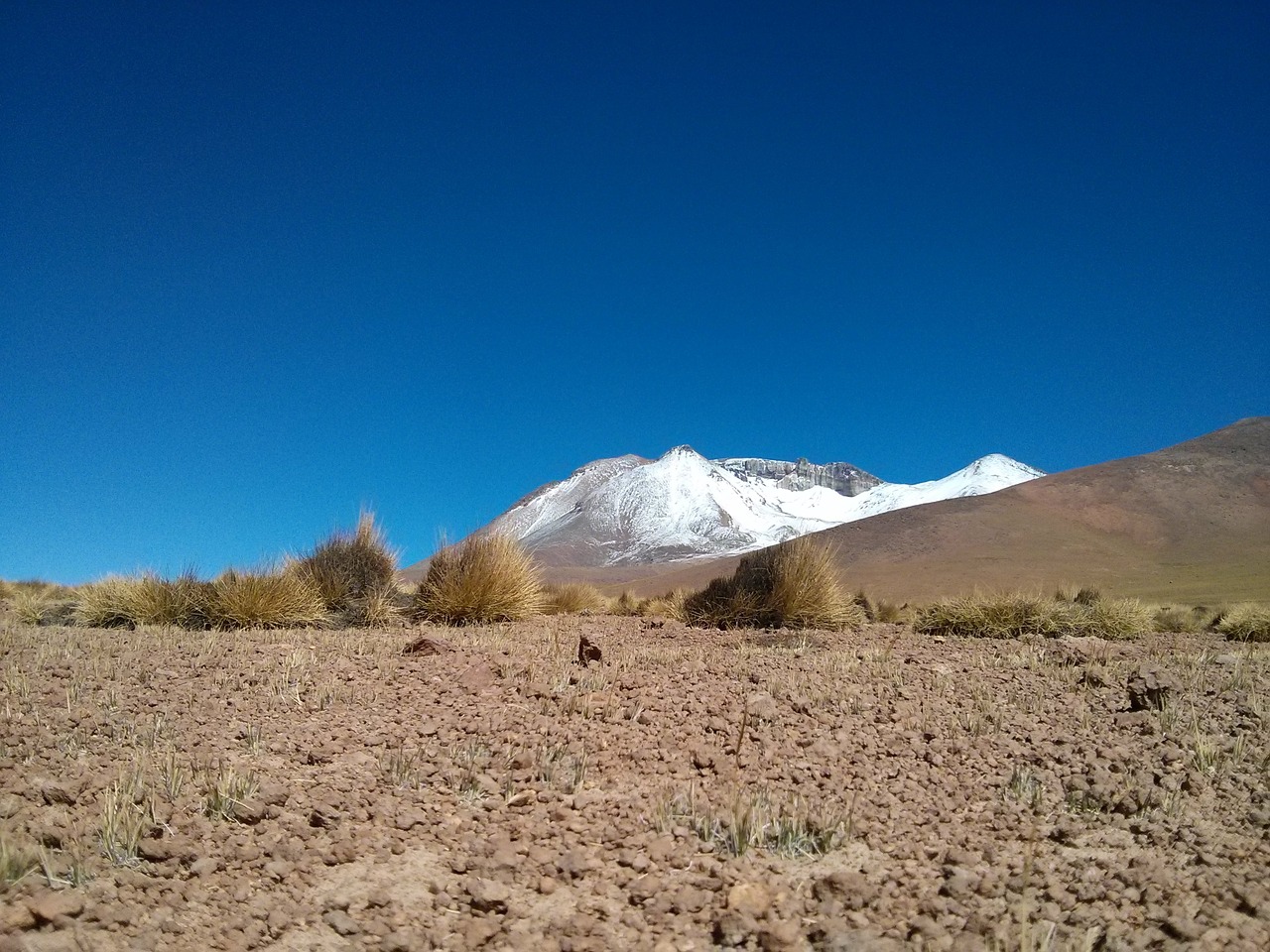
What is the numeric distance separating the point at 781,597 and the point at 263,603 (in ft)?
22.0

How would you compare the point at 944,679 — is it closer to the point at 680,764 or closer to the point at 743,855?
the point at 680,764

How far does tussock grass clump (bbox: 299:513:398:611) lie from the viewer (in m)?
11.3

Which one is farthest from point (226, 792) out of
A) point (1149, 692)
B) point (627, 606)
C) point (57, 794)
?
point (627, 606)

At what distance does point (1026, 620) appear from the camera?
10.9 metres

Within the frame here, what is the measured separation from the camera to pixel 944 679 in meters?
6.22

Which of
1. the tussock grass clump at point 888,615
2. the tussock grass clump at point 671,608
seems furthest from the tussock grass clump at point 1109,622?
the tussock grass clump at point 671,608

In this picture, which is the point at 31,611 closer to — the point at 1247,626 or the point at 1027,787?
the point at 1027,787

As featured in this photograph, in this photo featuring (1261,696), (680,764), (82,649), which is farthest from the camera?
(82,649)

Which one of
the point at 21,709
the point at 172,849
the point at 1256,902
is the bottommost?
the point at 1256,902

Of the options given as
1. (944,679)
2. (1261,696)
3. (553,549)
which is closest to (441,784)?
(944,679)

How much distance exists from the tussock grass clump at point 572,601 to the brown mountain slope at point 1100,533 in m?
19.8

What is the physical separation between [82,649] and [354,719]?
11.3 feet

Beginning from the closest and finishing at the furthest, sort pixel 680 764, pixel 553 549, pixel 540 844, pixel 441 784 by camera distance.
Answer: pixel 540 844, pixel 441 784, pixel 680 764, pixel 553 549

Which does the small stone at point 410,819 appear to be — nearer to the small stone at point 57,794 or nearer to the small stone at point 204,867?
the small stone at point 204,867
